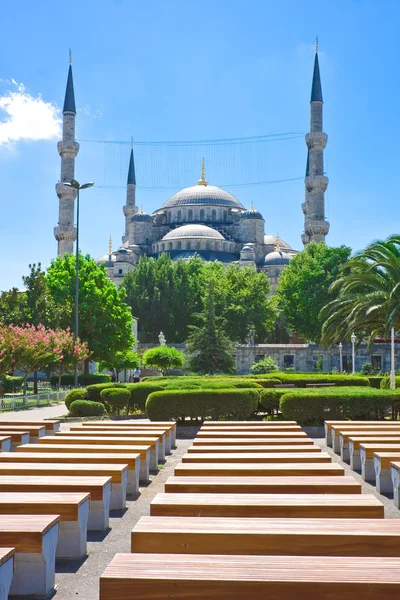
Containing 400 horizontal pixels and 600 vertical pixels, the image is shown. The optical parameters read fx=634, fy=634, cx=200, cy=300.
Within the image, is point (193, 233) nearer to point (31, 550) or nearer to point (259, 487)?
point (259, 487)

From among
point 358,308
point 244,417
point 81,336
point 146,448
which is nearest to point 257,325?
point 81,336

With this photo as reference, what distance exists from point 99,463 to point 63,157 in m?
65.9

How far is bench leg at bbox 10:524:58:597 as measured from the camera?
468cm

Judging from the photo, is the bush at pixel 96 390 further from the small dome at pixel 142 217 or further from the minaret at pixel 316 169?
the small dome at pixel 142 217

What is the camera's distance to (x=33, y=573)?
4.72 meters

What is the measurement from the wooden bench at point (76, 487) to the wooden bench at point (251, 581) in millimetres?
2443

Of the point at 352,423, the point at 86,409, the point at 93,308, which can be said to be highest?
the point at 93,308

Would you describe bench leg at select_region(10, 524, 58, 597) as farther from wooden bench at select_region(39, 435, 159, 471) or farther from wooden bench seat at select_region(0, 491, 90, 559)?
wooden bench at select_region(39, 435, 159, 471)

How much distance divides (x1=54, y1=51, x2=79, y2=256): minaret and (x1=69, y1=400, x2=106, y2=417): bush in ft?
165

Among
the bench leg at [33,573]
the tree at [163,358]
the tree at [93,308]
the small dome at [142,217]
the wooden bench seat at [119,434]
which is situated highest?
the small dome at [142,217]

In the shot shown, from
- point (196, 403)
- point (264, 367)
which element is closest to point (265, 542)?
point (196, 403)

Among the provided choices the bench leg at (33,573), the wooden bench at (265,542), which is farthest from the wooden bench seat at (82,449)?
the wooden bench at (265,542)

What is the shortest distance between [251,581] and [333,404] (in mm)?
12806

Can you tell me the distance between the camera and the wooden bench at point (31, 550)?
4.55 metres
